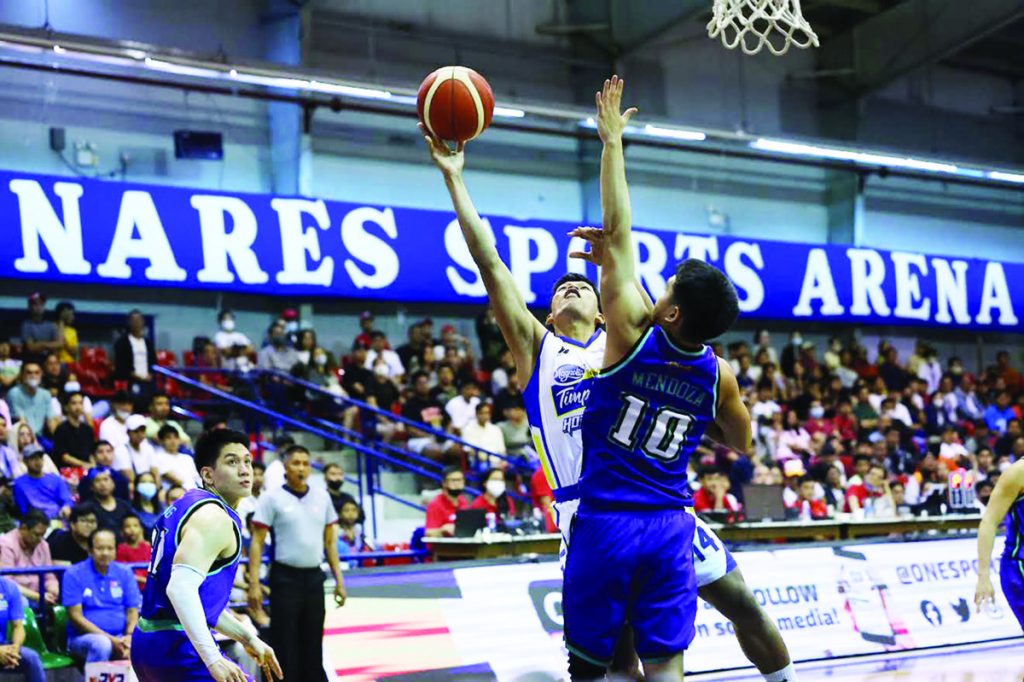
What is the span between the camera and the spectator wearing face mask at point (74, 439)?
43.7ft

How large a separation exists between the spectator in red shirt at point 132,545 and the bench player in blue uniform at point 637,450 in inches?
274

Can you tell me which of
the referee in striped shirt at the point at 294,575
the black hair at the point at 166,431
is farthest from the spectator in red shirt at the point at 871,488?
the referee in striped shirt at the point at 294,575

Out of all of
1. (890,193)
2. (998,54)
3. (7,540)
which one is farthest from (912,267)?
(7,540)

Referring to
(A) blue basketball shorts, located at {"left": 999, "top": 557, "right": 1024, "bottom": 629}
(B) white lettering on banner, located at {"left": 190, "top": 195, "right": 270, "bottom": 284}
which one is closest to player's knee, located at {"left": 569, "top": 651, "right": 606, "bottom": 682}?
(A) blue basketball shorts, located at {"left": 999, "top": 557, "right": 1024, "bottom": 629}

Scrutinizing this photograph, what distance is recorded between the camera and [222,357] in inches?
682

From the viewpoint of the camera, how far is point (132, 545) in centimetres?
1094

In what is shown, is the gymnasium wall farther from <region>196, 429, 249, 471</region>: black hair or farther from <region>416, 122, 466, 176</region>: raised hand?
<region>416, 122, 466, 176</region>: raised hand

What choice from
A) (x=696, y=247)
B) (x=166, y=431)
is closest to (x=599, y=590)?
(x=166, y=431)

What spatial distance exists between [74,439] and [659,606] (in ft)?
33.0

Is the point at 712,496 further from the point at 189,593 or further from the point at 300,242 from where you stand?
the point at 189,593

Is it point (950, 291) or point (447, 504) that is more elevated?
point (950, 291)

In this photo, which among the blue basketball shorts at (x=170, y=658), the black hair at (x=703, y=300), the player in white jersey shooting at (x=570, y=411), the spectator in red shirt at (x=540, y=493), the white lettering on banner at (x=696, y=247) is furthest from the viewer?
the white lettering on banner at (x=696, y=247)

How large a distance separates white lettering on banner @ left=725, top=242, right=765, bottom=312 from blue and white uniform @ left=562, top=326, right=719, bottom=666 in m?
16.9

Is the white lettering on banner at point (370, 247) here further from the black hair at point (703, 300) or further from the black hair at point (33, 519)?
the black hair at point (703, 300)
